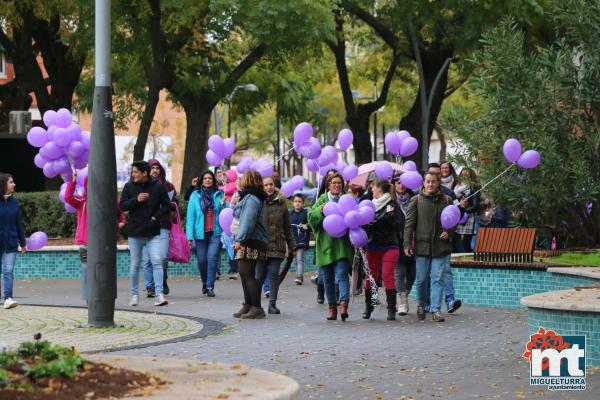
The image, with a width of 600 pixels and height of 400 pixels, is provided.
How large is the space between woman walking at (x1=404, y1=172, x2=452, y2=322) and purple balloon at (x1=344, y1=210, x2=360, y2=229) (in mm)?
772

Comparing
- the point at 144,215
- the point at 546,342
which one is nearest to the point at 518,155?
the point at 144,215

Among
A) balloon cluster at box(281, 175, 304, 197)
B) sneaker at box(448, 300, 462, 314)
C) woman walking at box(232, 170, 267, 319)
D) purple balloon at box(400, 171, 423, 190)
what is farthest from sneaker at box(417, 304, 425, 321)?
balloon cluster at box(281, 175, 304, 197)

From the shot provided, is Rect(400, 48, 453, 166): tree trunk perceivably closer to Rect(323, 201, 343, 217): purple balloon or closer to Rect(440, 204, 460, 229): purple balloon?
Rect(440, 204, 460, 229): purple balloon

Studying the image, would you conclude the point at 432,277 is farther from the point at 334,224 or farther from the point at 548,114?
the point at 548,114

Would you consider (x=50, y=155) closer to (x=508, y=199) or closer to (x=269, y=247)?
(x=269, y=247)

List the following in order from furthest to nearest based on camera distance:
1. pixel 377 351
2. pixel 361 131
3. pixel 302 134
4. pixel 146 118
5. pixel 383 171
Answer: pixel 361 131 → pixel 146 118 → pixel 302 134 → pixel 383 171 → pixel 377 351

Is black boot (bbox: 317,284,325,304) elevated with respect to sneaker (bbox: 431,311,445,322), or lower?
elevated

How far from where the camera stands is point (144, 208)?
18.6 m

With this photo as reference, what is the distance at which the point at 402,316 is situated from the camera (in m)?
17.4

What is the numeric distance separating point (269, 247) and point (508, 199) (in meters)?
4.32

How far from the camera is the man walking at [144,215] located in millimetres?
18562

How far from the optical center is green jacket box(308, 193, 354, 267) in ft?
55.1

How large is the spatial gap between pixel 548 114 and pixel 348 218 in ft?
16.0

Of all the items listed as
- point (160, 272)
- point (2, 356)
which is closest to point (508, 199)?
point (160, 272)
